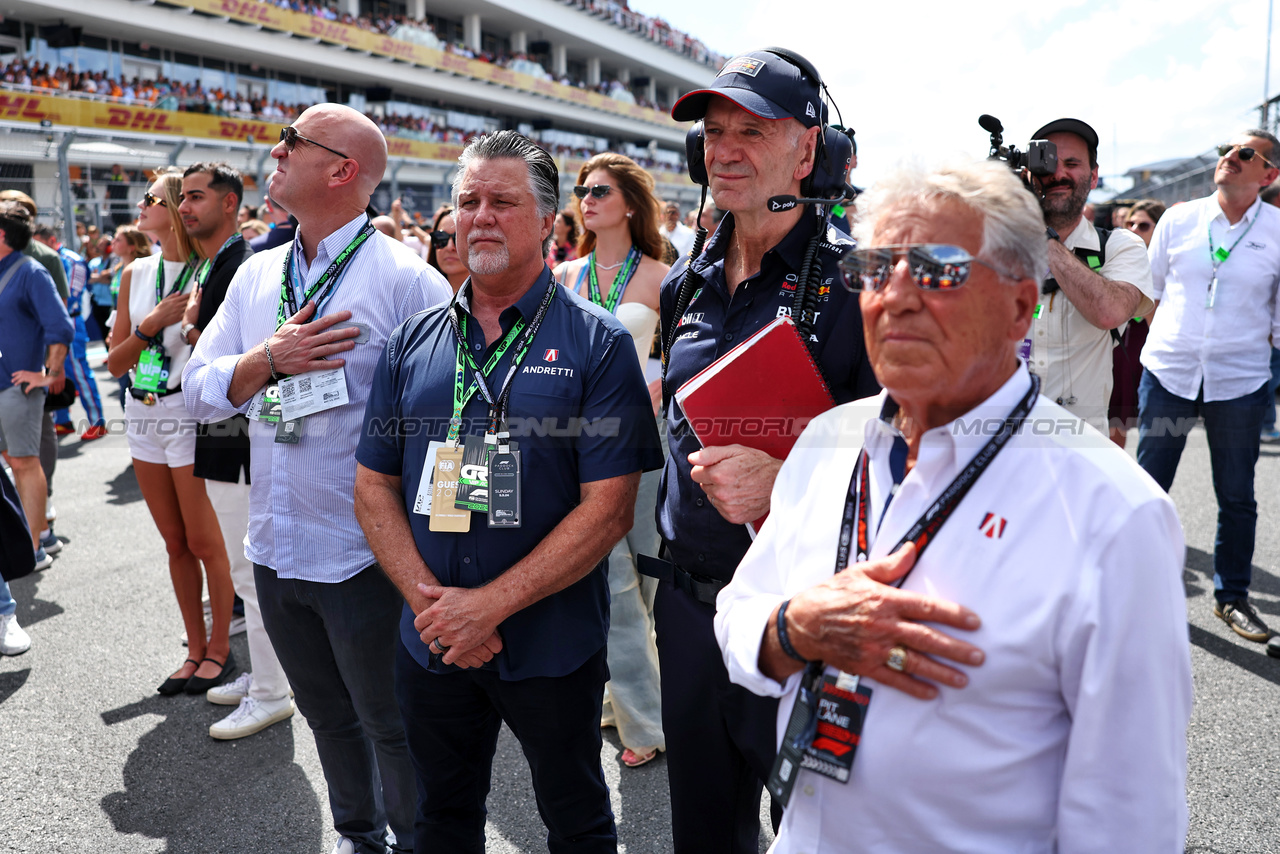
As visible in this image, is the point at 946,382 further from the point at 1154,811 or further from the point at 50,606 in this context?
the point at 50,606

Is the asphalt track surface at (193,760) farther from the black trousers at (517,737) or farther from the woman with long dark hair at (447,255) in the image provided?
the woman with long dark hair at (447,255)

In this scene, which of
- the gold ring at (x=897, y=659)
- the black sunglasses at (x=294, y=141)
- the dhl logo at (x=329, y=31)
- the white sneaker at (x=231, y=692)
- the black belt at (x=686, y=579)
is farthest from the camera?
the dhl logo at (x=329, y=31)

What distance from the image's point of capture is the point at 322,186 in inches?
105

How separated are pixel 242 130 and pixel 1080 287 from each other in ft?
97.6

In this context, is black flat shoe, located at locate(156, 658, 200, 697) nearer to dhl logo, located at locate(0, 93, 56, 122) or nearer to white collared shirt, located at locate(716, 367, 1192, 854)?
white collared shirt, located at locate(716, 367, 1192, 854)

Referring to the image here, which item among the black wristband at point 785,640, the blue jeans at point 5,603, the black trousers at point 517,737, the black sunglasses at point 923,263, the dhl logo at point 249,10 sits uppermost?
the dhl logo at point 249,10

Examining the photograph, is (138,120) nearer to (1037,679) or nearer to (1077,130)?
(1077,130)

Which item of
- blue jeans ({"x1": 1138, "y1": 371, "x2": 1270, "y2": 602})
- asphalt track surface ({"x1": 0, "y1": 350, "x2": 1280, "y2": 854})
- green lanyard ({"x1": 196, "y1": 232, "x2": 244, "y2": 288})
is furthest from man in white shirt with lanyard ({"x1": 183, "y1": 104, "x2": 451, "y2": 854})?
blue jeans ({"x1": 1138, "y1": 371, "x2": 1270, "y2": 602})

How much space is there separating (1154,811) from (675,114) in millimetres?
1801

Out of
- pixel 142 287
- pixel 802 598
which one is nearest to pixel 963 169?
pixel 802 598

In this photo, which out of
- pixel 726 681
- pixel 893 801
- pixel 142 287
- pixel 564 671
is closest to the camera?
pixel 893 801

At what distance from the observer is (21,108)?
20500 mm

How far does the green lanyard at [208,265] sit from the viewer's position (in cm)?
362

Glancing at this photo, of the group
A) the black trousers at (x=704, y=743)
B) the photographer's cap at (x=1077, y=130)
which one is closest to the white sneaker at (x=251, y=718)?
the black trousers at (x=704, y=743)
